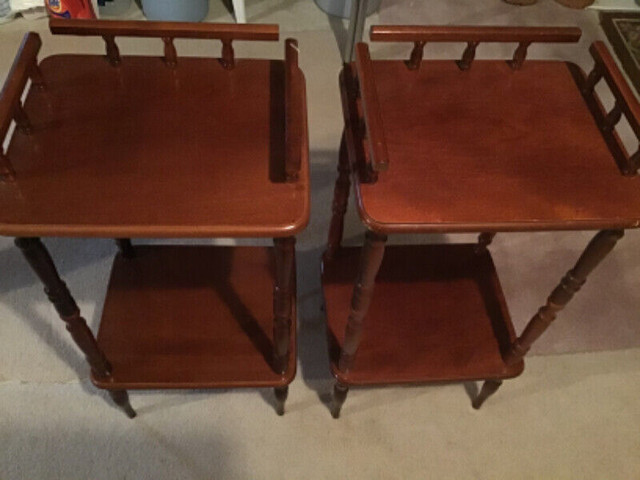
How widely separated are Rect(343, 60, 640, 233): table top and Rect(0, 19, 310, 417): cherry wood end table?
14 centimetres

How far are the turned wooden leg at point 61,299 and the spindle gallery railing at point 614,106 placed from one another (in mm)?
813

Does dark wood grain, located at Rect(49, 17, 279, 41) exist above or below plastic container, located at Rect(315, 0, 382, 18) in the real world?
above

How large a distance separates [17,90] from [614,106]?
0.86 m

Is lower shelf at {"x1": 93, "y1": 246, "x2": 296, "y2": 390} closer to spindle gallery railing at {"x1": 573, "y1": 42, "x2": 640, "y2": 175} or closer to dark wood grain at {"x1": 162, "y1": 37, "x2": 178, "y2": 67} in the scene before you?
A: dark wood grain at {"x1": 162, "y1": 37, "x2": 178, "y2": 67}

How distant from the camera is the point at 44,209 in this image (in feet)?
2.23

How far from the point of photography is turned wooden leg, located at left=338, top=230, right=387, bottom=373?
2.47 feet

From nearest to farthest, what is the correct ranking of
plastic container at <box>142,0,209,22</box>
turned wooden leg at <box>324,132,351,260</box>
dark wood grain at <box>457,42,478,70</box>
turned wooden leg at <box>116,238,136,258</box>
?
dark wood grain at <box>457,42,478,70</box> → turned wooden leg at <box>324,132,351,260</box> → turned wooden leg at <box>116,238,136,258</box> → plastic container at <box>142,0,209,22</box>

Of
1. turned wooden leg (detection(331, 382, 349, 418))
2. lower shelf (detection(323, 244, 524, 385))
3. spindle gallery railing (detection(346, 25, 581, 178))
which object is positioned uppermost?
spindle gallery railing (detection(346, 25, 581, 178))

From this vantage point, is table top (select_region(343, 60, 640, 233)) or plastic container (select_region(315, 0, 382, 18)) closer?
table top (select_region(343, 60, 640, 233))

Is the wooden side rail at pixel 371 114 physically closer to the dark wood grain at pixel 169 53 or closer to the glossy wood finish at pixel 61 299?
the dark wood grain at pixel 169 53

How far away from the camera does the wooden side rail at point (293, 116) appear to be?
27.8 inches

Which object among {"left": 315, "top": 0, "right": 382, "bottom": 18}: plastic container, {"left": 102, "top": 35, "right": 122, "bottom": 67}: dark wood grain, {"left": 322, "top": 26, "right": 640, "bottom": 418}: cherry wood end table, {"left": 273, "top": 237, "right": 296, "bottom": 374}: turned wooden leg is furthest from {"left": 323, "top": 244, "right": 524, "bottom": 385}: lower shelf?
{"left": 315, "top": 0, "right": 382, "bottom": 18}: plastic container

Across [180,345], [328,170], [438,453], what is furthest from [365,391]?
[328,170]

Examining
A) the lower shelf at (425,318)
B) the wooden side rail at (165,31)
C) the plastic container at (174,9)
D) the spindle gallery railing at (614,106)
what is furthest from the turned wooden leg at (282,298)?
the plastic container at (174,9)
